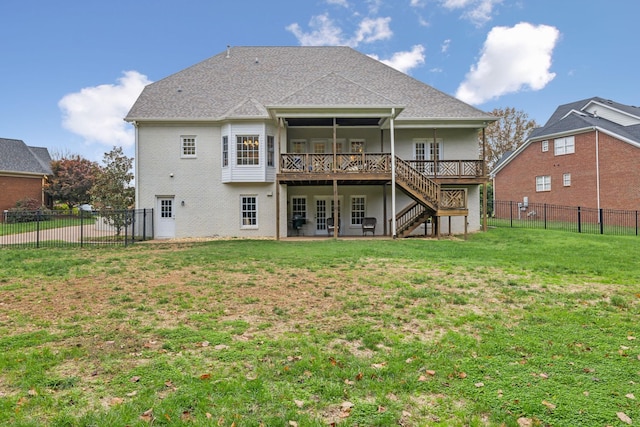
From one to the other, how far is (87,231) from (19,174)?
49.5ft

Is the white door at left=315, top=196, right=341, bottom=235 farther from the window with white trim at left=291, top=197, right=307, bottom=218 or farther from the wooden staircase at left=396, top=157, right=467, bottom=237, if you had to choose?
the wooden staircase at left=396, top=157, right=467, bottom=237

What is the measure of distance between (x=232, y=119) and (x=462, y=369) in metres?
16.8

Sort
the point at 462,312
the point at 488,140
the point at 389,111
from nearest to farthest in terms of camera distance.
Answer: the point at 462,312, the point at 389,111, the point at 488,140

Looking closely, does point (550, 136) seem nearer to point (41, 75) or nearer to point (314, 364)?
point (314, 364)

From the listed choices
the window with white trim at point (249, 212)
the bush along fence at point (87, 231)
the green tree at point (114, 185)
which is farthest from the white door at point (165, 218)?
the window with white trim at point (249, 212)

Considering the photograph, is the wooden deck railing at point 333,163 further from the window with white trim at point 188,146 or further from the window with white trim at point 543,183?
the window with white trim at point 543,183

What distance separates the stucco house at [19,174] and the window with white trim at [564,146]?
143 ft

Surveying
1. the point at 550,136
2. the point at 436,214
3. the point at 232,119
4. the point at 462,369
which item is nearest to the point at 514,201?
the point at 550,136

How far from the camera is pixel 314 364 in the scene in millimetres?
3885

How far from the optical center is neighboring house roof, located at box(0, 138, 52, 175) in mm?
29984

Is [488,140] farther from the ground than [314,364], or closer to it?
farther from the ground

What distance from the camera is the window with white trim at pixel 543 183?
2919 cm

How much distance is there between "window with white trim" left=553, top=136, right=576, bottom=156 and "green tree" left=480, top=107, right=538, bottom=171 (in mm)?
16483

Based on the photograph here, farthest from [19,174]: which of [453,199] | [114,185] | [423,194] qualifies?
[453,199]
